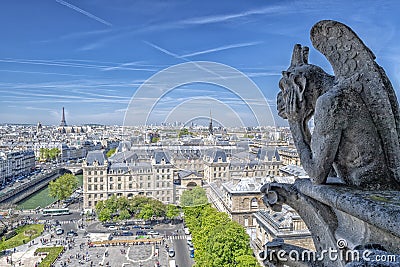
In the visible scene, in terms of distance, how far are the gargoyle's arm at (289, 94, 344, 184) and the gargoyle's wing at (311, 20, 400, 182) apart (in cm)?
21

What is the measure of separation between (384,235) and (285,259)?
98 cm

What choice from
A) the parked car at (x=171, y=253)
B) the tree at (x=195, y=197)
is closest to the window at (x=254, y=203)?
the tree at (x=195, y=197)

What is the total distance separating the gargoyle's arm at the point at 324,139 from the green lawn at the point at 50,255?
68.6ft

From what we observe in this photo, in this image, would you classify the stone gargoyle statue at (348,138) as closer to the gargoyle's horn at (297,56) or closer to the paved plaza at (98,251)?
the gargoyle's horn at (297,56)

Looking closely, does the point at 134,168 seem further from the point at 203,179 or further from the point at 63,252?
the point at 63,252

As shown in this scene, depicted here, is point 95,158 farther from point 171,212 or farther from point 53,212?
point 171,212

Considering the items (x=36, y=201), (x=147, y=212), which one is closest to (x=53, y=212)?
(x=36, y=201)

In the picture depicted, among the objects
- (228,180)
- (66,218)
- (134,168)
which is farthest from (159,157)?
(66,218)

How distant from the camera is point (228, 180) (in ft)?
85.2

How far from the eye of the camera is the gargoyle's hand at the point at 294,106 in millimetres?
2510

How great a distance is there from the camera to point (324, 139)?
2207 mm

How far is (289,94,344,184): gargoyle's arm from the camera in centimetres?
215

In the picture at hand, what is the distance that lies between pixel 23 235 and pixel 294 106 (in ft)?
91.6

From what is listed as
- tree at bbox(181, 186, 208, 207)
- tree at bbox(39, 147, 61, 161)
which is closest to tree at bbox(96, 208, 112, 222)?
tree at bbox(181, 186, 208, 207)
